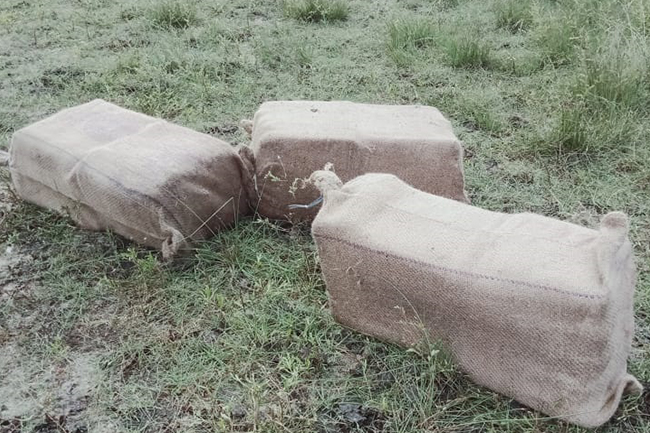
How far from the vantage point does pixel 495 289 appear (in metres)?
1.94

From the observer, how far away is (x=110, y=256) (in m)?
2.77

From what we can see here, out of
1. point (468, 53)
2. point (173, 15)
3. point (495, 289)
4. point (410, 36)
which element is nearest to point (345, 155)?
point (495, 289)

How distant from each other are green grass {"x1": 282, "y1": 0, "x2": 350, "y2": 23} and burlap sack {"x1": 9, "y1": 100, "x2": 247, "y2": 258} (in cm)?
A: 260

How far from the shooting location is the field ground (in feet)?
6.96

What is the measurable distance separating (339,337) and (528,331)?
70 centimetres

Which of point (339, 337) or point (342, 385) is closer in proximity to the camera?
point (342, 385)

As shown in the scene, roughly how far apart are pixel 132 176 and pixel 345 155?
841 mm

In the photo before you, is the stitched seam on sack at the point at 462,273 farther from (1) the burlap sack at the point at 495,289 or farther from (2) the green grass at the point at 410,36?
(2) the green grass at the point at 410,36

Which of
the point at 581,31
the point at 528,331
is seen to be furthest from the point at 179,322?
the point at 581,31

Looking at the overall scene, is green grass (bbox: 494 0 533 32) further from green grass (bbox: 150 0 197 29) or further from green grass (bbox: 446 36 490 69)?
green grass (bbox: 150 0 197 29)

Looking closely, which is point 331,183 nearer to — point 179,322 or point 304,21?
point 179,322

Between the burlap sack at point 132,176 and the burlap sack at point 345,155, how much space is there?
0.17m

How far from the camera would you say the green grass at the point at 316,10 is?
529 cm

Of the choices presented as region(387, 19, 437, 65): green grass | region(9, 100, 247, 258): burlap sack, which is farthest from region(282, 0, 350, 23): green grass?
region(9, 100, 247, 258): burlap sack
